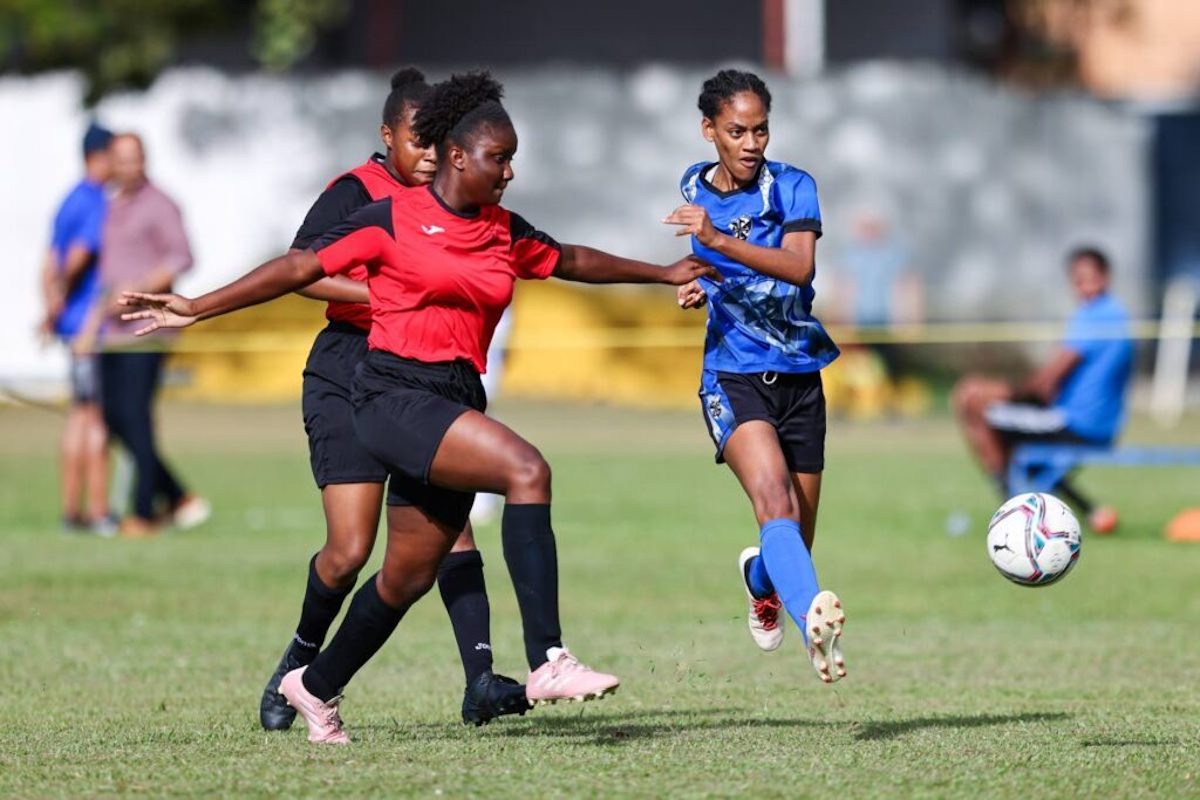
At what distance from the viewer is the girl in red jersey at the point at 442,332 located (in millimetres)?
6789

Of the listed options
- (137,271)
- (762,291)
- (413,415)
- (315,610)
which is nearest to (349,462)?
→ (315,610)

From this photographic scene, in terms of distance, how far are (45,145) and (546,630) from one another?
21.6 metres

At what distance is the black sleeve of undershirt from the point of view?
24.7 ft

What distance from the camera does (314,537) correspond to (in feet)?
49.3

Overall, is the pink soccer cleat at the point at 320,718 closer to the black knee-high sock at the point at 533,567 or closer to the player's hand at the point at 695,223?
the black knee-high sock at the point at 533,567

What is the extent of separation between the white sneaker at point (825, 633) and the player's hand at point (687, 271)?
52.4 inches

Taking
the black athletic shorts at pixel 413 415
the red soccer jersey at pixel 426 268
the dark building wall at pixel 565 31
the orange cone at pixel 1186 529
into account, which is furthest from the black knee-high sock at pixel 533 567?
the dark building wall at pixel 565 31

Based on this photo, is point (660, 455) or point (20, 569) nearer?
point (20, 569)

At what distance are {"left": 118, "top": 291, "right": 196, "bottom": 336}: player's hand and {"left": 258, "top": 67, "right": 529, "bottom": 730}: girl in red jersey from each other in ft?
1.59

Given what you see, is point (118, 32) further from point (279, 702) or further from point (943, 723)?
point (943, 723)

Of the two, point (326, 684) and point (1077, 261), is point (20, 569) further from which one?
point (1077, 261)

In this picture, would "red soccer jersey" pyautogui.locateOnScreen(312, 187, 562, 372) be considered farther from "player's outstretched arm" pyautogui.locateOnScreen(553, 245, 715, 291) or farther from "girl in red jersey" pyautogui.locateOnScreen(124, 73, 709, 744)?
"player's outstretched arm" pyautogui.locateOnScreen(553, 245, 715, 291)

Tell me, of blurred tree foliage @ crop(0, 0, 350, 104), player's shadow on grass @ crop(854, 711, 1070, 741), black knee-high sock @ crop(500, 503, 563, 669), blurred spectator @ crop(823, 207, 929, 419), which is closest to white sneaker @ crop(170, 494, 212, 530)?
player's shadow on grass @ crop(854, 711, 1070, 741)

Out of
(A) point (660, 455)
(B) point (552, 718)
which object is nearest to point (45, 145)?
(A) point (660, 455)
